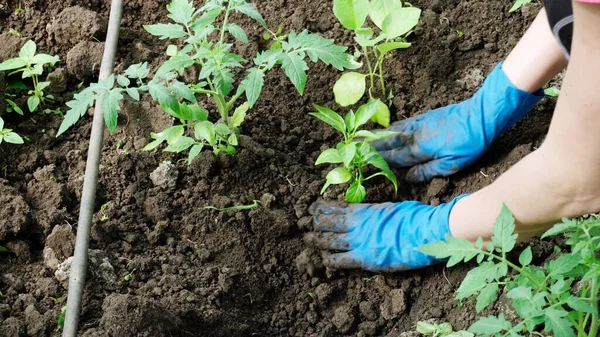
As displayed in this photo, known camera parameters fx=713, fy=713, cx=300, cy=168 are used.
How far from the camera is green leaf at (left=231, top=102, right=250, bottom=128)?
8.19 feet

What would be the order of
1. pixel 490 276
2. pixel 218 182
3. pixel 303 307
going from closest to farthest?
pixel 490 276 → pixel 303 307 → pixel 218 182

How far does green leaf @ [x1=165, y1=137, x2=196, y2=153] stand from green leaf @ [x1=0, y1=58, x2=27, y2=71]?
646mm

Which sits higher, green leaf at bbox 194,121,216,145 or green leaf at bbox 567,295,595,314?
green leaf at bbox 194,121,216,145

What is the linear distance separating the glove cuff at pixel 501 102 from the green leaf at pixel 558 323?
1.06 metres

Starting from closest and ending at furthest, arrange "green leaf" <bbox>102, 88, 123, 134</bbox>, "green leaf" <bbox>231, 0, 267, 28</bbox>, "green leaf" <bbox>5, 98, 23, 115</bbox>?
"green leaf" <bbox>102, 88, 123, 134</bbox> < "green leaf" <bbox>231, 0, 267, 28</bbox> < "green leaf" <bbox>5, 98, 23, 115</bbox>

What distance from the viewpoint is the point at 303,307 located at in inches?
93.3

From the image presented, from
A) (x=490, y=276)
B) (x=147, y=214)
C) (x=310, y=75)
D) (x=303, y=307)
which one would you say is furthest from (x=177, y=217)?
(x=490, y=276)

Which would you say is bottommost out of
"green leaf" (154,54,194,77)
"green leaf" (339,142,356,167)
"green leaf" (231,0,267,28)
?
"green leaf" (339,142,356,167)

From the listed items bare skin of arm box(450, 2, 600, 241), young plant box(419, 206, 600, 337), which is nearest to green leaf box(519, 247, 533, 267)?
young plant box(419, 206, 600, 337)

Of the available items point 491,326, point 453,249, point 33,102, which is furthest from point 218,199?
point 491,326

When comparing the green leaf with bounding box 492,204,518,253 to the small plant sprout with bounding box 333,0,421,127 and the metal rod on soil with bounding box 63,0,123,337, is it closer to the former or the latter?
the small plant sprout with bounding box 333,0,421,127

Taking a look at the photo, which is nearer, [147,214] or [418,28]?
[147,214]

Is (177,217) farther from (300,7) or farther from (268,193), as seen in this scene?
(300,7)

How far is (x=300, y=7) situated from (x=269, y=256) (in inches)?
43.1
